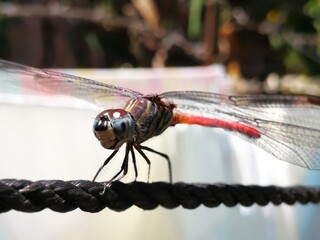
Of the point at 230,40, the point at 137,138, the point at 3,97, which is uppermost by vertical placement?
the point at 230,40

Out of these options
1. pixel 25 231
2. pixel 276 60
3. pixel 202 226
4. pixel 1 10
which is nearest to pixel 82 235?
pixel 25 231

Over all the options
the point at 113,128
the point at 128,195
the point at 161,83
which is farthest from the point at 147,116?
the point at 161,83

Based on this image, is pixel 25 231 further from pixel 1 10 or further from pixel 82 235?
pixel 1 10

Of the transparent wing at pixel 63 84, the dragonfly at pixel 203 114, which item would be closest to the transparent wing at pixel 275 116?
the dragonfly at pixel 203 114

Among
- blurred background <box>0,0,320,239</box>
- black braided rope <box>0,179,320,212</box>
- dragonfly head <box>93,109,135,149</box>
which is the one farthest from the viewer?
blurred background <box>0,0,320,239</box>

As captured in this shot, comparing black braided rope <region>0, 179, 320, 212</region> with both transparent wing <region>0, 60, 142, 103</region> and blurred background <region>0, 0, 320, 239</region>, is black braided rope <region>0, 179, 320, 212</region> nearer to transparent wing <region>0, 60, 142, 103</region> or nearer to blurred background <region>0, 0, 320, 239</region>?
blurred background <region>0, 0, 320, 239</region>

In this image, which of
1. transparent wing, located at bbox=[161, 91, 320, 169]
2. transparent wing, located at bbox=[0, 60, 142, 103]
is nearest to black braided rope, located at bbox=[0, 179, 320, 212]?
transparent wing, located at bbox=[161, 91, 320, 169]
